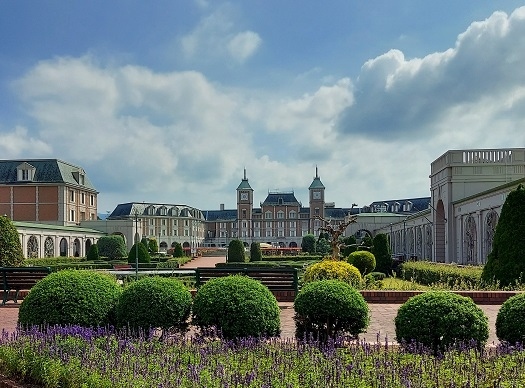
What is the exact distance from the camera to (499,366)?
18.1ft

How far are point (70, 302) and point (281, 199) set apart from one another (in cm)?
11644

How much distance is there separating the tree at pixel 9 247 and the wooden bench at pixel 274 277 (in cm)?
922

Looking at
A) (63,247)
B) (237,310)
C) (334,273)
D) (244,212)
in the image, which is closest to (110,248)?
(63,247)

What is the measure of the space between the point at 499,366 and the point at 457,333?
74cm

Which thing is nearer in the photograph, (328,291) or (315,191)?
(328,291)

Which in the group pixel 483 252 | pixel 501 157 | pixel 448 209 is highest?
pixel 501 157

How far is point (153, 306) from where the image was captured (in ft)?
23.8

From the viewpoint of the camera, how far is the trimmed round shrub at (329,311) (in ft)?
23.1

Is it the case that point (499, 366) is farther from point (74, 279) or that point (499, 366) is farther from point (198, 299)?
point (74, 279)

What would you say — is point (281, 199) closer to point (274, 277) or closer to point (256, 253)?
point (256, 253)

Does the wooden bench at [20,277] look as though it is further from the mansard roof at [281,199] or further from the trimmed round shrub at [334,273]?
the mansard roof at [281,199]

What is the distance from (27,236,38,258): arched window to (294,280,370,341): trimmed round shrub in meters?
44.4

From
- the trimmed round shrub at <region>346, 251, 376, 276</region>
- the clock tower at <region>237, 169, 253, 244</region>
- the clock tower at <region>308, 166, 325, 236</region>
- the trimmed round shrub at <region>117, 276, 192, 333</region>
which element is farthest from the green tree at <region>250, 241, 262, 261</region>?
the clock tower at <region>237, 169, 253, 244</region>

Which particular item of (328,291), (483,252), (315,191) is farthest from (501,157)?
(315,191)
